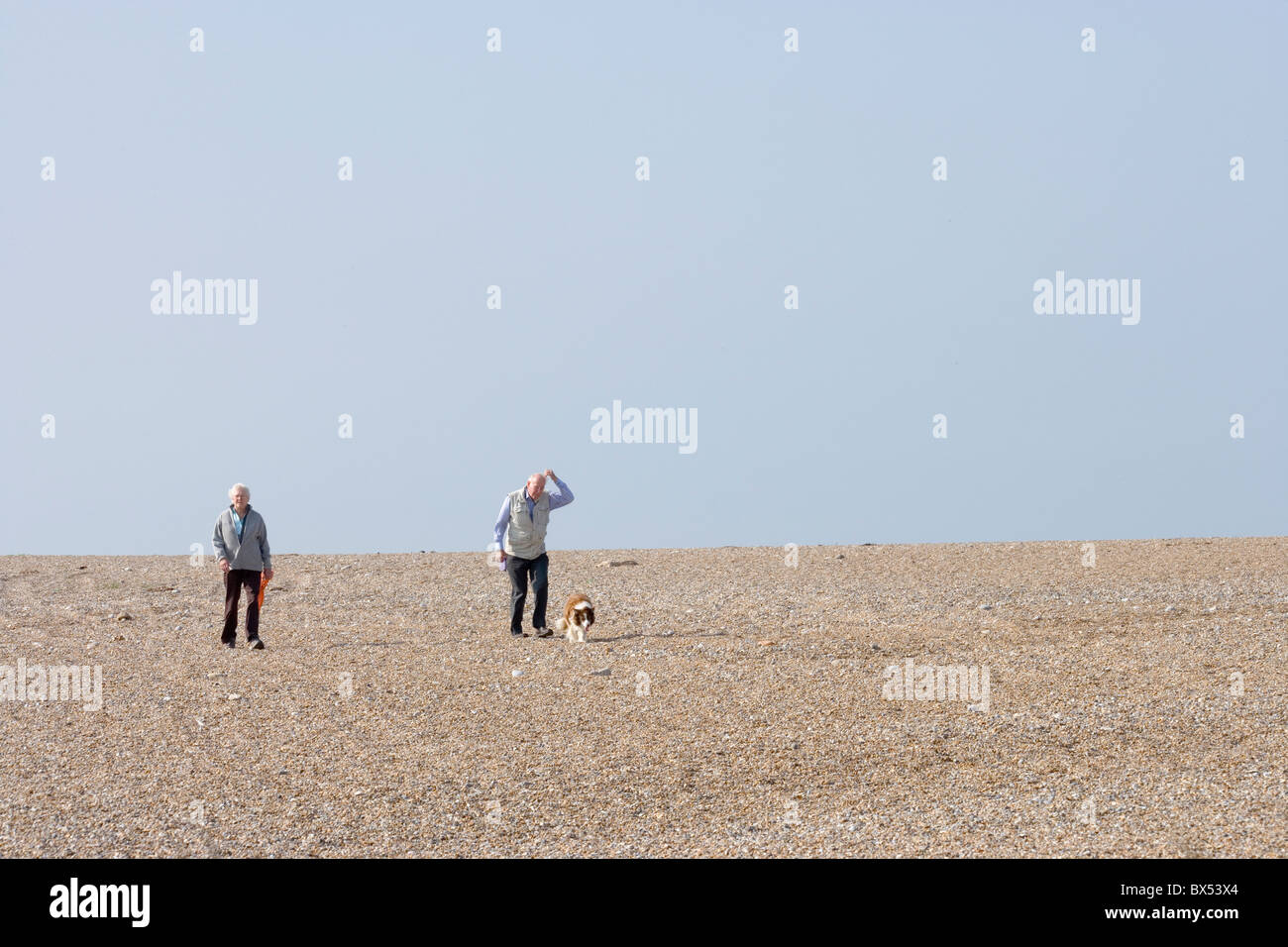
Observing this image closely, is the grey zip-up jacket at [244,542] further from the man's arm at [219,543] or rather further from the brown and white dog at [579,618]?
the brown and white dog at [579,618]

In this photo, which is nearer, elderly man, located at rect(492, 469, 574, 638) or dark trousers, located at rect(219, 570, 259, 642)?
dark trousers, located at rect(219, 570, 259, 642)

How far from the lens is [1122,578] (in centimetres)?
2420

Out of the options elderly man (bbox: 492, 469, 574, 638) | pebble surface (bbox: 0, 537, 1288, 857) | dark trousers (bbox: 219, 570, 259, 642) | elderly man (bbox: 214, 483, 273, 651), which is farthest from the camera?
elderly man (bbox: 492, 469, 574, 638)

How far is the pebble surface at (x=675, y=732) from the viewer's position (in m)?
9.09

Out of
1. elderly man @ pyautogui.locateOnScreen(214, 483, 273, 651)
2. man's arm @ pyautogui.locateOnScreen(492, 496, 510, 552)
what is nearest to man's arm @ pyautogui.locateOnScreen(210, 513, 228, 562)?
elderly man @ pyautogui.locateOnScreen(214, 483, 273, 651)

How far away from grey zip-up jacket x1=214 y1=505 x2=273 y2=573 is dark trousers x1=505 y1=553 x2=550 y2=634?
11.3ft

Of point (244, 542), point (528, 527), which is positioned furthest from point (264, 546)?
point (528, 527)

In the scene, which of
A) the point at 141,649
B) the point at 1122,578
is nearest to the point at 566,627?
the point at 141,649

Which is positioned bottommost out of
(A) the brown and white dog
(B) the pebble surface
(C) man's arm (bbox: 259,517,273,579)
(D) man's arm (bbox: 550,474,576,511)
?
(B) the pebble surface

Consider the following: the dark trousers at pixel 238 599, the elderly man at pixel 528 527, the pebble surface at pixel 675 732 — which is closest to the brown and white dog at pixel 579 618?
the pebble surface at pixel 675 732

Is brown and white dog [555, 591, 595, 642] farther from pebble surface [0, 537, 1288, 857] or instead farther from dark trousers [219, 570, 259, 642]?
dark trousers [219, 570, 259, 642]

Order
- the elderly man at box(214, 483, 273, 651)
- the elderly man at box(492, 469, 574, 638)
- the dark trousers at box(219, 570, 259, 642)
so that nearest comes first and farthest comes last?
the elderly man at box(214, 483, 273, 651) < the dark trousers at box(219, 570, 259, 642) < the elderly man at box(492, 469, 574, 638)

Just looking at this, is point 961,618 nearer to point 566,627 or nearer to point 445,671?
Answer: point 566,627

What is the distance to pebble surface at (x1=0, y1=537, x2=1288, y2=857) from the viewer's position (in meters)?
9.09
